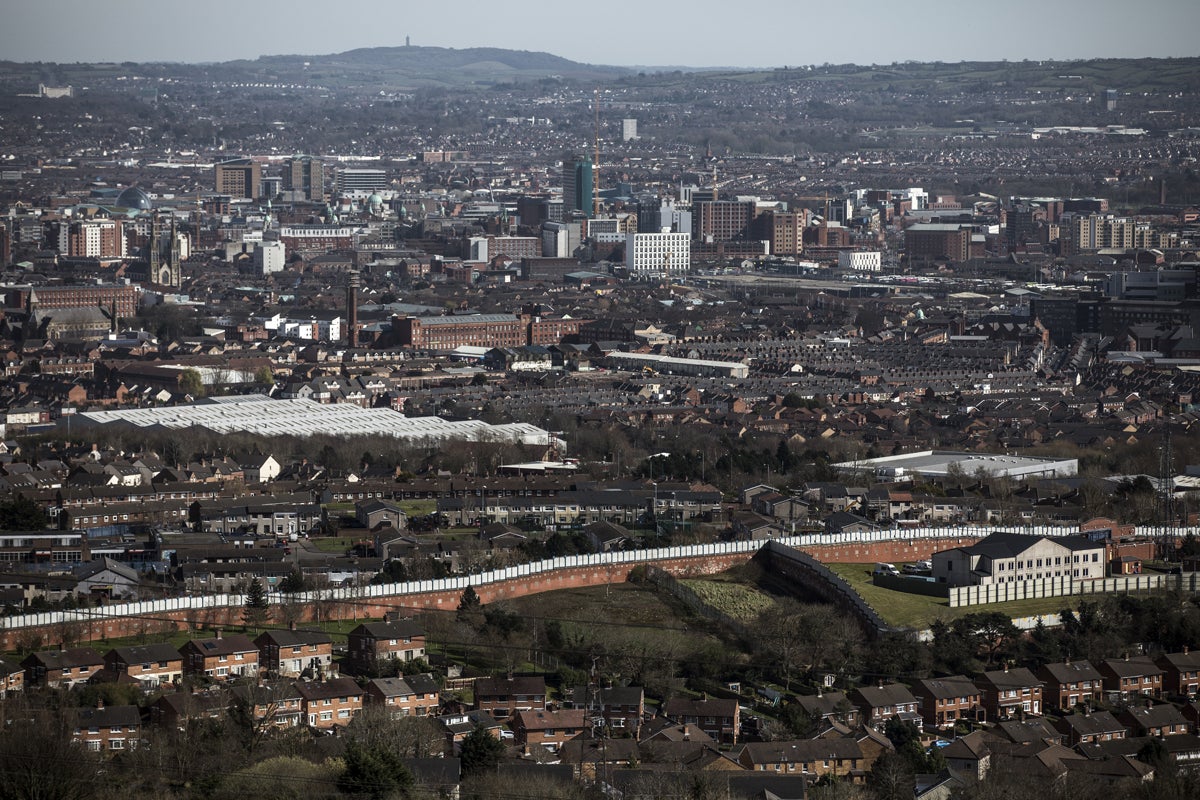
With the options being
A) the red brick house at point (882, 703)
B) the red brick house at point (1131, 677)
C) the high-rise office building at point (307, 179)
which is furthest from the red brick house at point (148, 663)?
the high-rise office building at point (307, 179)

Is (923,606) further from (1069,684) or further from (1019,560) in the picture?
(1069,684)

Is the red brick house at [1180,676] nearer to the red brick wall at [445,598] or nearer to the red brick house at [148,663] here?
the red brick wall at [445,598]

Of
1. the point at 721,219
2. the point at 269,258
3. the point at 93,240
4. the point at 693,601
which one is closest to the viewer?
the point at 693,601

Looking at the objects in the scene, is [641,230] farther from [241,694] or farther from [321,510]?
[241,694]

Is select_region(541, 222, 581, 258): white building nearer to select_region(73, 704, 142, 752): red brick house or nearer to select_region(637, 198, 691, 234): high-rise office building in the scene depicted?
select_region(637, 198, 691, 234): high-rise office building

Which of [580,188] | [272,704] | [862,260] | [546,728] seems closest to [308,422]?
[272,704]

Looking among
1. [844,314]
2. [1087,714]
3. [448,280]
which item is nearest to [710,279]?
[448,280]
